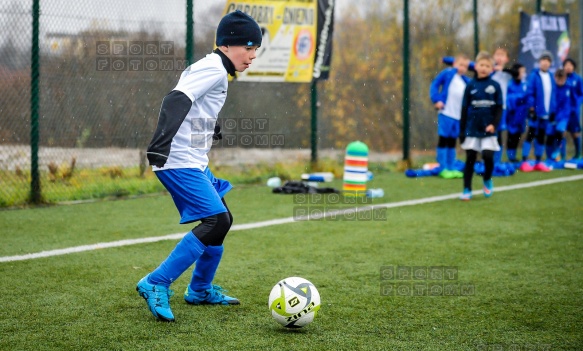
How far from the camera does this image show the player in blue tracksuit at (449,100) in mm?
12578

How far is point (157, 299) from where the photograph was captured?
13.7ft

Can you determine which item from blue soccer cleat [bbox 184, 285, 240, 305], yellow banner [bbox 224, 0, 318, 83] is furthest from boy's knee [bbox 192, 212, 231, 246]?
yellow banner [bbox 224, 0, 318, 83]

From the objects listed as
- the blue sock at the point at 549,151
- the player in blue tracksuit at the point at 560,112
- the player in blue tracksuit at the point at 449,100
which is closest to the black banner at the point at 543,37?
the player in blue tracksuit at the point at 560,112

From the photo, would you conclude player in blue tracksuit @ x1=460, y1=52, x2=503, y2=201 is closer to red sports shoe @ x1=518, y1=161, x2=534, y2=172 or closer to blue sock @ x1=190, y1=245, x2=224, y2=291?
red sports shoe @ x1=518, y1=161, x2=534, y2=172

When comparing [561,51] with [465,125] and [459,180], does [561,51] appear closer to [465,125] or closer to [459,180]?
[459,180]

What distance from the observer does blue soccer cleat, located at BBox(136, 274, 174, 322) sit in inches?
163

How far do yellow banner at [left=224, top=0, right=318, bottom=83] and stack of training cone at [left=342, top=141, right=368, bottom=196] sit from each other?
2411mm

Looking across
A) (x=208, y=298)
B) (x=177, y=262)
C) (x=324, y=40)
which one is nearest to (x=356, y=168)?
(x=324, y=40)

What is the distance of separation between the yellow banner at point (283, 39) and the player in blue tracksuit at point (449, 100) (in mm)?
2292

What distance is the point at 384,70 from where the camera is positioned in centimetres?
1518

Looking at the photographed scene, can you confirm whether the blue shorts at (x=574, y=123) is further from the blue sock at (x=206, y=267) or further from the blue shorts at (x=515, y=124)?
the blue sock at (x=206, y=267)

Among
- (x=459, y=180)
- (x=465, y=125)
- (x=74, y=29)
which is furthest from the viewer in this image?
(x=459, y=180)

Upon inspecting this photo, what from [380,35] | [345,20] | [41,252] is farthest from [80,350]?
[380,35]

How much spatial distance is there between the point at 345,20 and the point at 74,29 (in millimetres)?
6413
